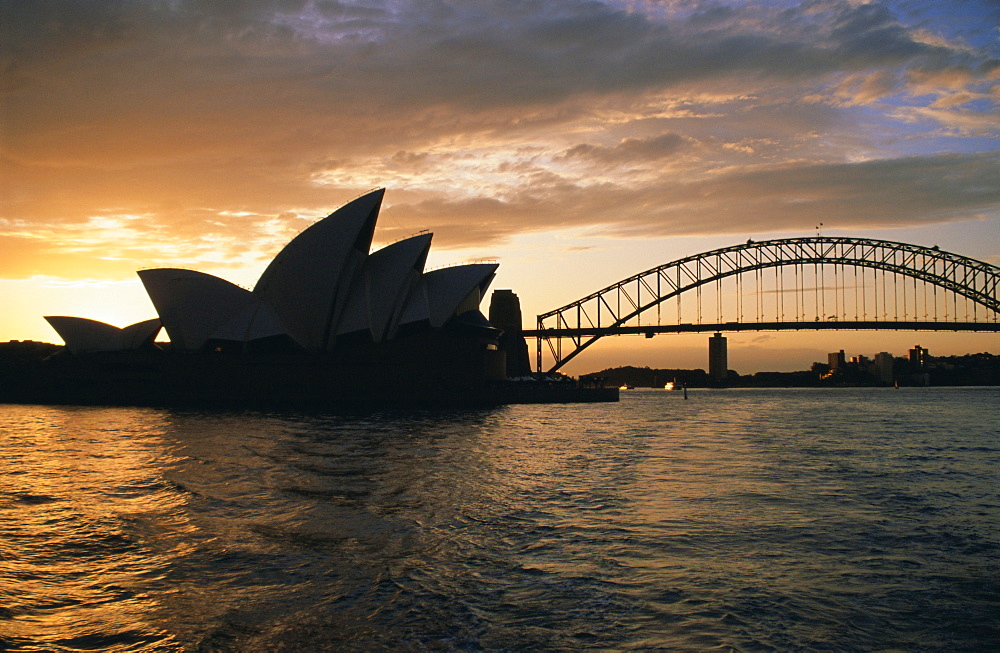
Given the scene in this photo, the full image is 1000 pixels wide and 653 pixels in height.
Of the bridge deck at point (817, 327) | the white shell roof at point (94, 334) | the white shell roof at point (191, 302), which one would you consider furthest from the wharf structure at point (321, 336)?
the bridge deck at point (817, 327)

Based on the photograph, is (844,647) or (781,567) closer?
(844,647)

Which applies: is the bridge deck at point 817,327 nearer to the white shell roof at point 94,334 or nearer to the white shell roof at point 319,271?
the white shell roof at point 319,271

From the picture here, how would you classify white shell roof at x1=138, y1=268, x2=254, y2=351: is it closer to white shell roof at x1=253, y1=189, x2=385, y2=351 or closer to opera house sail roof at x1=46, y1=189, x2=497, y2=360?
opera house sail roof at x1=46, y1=189, x2=497, y2=360

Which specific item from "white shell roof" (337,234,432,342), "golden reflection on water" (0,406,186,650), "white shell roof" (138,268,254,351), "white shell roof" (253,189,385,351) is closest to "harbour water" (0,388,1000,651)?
"golden reflection on water" (0,406,186,650)

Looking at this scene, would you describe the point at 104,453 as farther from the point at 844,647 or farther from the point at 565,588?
the point at 844,647

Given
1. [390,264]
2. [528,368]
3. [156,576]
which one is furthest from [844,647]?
[528,368]
